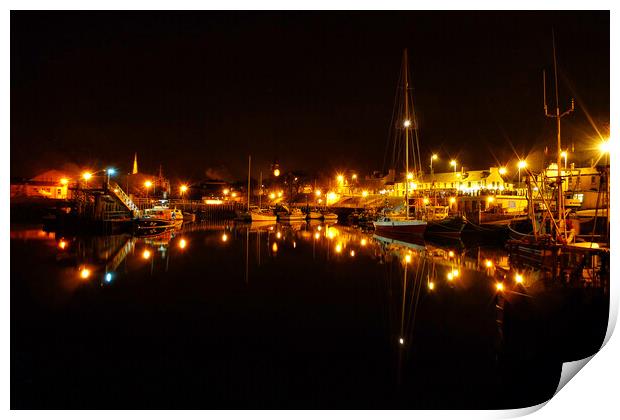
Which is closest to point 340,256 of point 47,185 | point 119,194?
point 119,194

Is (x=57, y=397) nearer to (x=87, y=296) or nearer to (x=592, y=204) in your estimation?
(x=87, y=296)

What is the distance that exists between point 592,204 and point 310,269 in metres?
11.7

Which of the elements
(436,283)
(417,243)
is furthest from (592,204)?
(436,283)

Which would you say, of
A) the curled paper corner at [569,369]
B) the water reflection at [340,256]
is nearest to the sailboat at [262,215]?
the water reflection at [340,256]

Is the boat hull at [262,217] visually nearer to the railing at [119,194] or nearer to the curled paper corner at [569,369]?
the railing at [119,194]

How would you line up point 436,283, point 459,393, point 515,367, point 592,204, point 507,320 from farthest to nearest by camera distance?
1. point 592,204
2. point 436,283
3. point 507,320
4. point 515,367
5. point 459,393

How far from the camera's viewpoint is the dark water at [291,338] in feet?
12.3

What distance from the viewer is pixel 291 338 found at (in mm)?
5059

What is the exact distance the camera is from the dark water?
375cm

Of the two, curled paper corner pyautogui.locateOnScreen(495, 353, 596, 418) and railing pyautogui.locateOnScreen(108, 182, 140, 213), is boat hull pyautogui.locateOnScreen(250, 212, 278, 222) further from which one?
curled paper corner pyautogui.locateOnScreen(495, 353, 596, 418)

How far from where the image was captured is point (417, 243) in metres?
17.2
